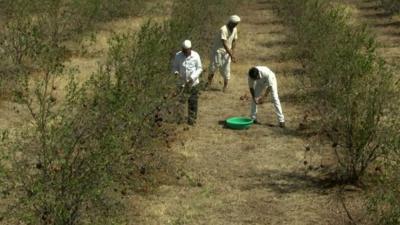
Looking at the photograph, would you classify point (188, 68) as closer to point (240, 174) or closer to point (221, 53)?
point (240, 174)

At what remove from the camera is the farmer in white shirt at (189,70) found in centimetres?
1103

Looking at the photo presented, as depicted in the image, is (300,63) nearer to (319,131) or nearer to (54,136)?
(319,131)

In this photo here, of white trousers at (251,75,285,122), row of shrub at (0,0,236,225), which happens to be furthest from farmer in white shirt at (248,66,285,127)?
row of shrub at (0,0,236,225)

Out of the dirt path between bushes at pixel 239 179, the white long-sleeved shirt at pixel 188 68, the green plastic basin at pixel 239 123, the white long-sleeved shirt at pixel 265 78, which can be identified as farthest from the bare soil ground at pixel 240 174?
the white long-sleeved shirt at pixel 188 68

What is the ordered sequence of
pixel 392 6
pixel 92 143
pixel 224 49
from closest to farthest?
pixel 92 143 → pixel 224 49 → pixel 392 6

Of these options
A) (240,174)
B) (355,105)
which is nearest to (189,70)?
(240,174)

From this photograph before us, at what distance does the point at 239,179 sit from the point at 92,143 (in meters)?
2.45

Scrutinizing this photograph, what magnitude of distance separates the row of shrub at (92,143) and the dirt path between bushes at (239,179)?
541 mm

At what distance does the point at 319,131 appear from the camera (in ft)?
35.4

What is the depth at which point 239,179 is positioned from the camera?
901 cm

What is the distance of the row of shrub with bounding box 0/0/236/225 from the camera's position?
6.23 meters

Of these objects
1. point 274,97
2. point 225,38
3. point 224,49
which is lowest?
point 274,97

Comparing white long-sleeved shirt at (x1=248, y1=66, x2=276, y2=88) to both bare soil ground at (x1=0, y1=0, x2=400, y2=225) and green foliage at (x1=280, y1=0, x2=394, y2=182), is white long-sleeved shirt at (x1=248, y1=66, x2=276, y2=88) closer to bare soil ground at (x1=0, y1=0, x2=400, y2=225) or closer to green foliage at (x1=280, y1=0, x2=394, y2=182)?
bare soil ground at (x1=0, y1=0, x2=400, y2=225)

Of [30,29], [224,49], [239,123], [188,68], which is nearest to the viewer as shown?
[188,68]
